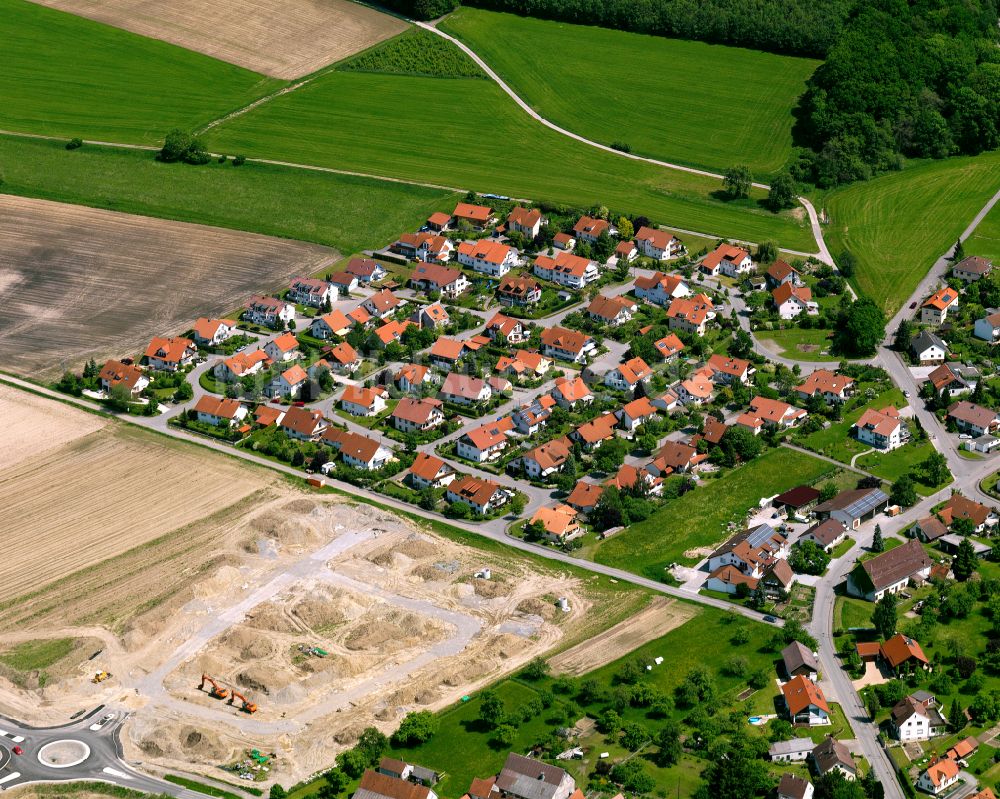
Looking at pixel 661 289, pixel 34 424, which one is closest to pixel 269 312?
pixel 34 424

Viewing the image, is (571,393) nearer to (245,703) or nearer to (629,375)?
(629,375)

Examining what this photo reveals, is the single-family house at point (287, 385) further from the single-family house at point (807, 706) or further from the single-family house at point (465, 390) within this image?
the single-family house at point (807, 706)

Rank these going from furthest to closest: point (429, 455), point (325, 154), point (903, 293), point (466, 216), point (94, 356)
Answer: point (325, 154), point (466, 216), point (903, 293), point (94, 356), point (429, 455)

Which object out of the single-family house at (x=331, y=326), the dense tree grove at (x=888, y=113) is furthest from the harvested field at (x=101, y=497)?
the dense tree grove at (x=888, y=113)

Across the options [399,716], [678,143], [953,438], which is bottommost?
[399,716]

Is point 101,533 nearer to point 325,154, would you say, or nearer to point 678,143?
point 325,154

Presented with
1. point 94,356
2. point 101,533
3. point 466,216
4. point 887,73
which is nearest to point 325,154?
point 466,216

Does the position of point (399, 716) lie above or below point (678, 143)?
below
